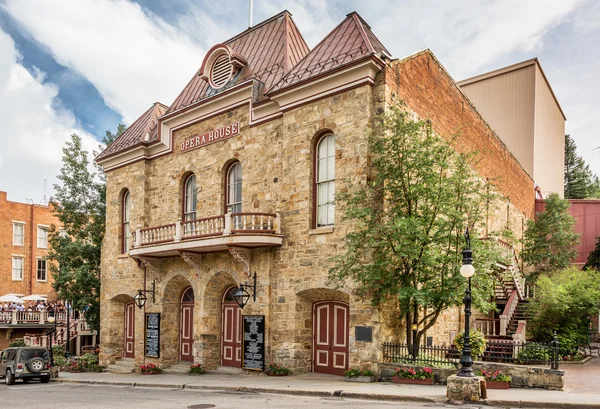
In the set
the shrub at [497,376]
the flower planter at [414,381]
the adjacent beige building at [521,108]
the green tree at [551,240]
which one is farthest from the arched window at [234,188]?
the adjacent beige building at [521,108]

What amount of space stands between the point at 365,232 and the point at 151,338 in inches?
439

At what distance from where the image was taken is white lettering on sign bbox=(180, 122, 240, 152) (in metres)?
19.2

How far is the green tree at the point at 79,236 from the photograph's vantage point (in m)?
26.1

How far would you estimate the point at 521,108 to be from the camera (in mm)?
34688

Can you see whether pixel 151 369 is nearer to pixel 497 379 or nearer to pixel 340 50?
pixel 497 379

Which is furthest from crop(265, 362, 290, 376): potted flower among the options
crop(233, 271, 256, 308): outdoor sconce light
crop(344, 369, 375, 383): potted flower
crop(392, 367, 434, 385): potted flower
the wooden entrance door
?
crop(392, 367, 434, 385): potted flower

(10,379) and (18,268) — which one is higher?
(18,268)

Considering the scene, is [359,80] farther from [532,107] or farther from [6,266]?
[6,266]

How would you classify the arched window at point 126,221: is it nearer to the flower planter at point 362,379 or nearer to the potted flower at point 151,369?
the potted flower at point 151,369

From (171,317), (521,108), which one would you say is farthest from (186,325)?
(521,108)

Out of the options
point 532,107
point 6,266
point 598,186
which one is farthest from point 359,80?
point 598,186

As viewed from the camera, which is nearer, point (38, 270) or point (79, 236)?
point (79, 236)

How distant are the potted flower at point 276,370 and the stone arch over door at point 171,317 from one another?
568 centimetres

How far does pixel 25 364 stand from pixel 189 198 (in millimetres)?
8435
